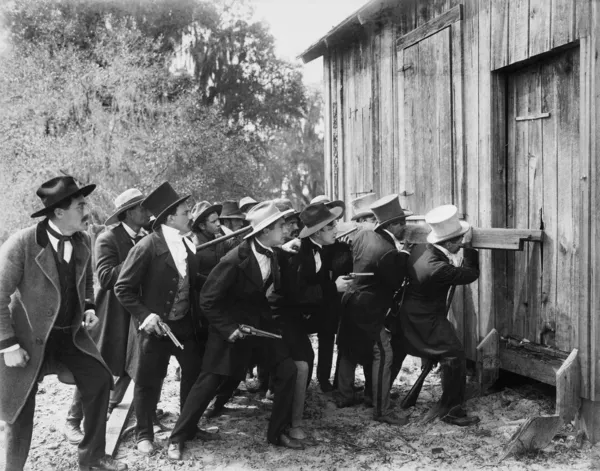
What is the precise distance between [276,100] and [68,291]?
97.3 feet

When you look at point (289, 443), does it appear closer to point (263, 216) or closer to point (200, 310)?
point (200, 310)

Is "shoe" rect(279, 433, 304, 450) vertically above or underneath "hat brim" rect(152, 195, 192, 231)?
underneath

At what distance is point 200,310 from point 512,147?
334cm

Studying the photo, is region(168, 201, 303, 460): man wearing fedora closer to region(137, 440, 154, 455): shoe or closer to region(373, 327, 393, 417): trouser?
region(137, 440, 154, 455): shoe

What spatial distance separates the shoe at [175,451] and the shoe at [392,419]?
1.93m

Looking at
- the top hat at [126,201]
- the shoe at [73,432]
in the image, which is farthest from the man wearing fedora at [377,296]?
the shoe at [73,432]

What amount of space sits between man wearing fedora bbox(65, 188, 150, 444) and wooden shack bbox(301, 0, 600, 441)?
10.9ft

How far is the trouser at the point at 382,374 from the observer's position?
19.4 ft

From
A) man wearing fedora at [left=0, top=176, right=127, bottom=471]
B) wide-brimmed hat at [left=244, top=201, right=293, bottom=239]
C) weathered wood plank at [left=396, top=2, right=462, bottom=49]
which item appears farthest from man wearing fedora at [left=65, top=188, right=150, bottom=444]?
weathered wood plank at [left=396, top=2, right=462, bottom=49]

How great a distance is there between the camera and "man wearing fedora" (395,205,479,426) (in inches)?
219

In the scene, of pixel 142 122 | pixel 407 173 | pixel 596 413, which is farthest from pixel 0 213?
pixel 596 413

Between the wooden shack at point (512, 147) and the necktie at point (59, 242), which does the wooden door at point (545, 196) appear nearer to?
the wooden shack at point (512, 147)

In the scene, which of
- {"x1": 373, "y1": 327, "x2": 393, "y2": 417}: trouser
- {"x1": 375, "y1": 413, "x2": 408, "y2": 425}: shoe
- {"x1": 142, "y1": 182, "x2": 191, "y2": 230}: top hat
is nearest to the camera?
{"x1": 142, "y1": 182, "x2": 191, "y2": 230}: top hat

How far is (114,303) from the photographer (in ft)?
18.8
